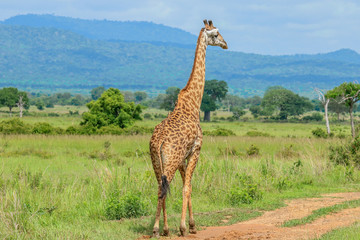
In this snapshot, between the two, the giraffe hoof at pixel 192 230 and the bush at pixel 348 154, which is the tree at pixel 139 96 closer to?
the bush at pixel 348 154

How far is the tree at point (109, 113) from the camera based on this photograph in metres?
37.5

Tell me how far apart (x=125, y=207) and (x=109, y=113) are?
97.5ft

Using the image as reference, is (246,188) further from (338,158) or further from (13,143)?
(13,143)

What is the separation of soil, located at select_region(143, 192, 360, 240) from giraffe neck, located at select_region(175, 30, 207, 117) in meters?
2.14

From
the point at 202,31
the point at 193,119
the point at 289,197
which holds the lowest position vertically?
the point at 289,197

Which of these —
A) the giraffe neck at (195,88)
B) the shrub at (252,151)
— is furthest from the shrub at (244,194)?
the shrub at (252,151)

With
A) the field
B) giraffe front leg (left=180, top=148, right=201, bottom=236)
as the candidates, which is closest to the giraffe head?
giraffe front leg (left=180, top=148, right=201, bottom=236)

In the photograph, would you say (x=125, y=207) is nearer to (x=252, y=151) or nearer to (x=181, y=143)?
(x=181, y=143)

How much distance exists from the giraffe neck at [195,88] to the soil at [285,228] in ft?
7.02

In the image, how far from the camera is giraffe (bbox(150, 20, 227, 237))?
7562mm

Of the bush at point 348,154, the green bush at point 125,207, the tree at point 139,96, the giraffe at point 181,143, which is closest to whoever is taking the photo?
the giraffe at point 181,143

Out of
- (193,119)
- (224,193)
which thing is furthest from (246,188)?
(193,119)

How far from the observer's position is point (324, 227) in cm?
864

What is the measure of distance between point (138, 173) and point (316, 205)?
14.5ft
